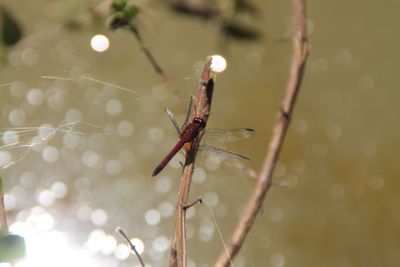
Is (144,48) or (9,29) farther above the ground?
(9,29)

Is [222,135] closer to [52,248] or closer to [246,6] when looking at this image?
[52,248]

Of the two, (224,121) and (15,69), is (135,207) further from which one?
(15,69)

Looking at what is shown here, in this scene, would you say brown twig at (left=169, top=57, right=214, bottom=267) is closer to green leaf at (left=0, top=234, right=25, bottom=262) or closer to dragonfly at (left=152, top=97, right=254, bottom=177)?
dragonfly at (left=152, top=97, right=254, bottom=177)

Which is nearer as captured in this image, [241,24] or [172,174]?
[172,174]

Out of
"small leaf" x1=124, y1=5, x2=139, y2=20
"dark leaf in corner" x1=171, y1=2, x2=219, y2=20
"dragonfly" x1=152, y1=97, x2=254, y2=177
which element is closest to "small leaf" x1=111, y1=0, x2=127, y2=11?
"small leaf" x1=124, y1=5, x2=139, y2=20

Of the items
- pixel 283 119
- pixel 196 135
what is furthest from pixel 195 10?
pixel 196 135

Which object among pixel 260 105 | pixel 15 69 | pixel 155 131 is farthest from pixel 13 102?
pixel 260 105
